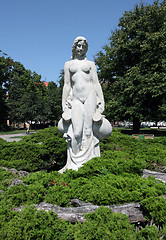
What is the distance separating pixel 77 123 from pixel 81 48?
6.43 ft

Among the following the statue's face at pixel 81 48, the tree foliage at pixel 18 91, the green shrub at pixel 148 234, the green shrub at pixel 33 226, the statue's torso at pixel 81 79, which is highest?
the tree foliage at pixel 18 91

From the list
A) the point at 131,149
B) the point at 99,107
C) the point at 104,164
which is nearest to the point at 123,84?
the point at 131,149

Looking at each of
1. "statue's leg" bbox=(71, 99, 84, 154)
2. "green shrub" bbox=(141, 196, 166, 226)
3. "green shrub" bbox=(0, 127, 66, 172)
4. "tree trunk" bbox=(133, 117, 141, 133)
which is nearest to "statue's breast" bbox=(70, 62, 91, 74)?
"statue's leg" bbox=(71, 99, 84, 154)

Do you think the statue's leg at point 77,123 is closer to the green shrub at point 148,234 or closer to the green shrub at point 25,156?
the green shrub at point 25,156

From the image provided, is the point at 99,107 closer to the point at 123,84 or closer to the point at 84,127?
the point at 84,127

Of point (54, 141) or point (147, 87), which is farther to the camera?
point (147, 87)

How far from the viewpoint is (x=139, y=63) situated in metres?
17.8

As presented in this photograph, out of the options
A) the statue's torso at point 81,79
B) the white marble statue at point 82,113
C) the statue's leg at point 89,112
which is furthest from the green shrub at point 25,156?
the statue's torso at point 81,79

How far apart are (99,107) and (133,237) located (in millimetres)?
3435

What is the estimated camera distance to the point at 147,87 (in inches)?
627

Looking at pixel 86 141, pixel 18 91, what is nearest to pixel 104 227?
pixel 86 141

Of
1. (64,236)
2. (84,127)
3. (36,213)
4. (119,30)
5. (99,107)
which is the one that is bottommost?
(64,236)

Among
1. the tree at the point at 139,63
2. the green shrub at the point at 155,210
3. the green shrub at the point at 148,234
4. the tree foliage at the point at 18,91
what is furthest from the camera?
the tree foliage at the point at 18,91

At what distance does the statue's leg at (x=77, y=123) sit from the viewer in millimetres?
4895
